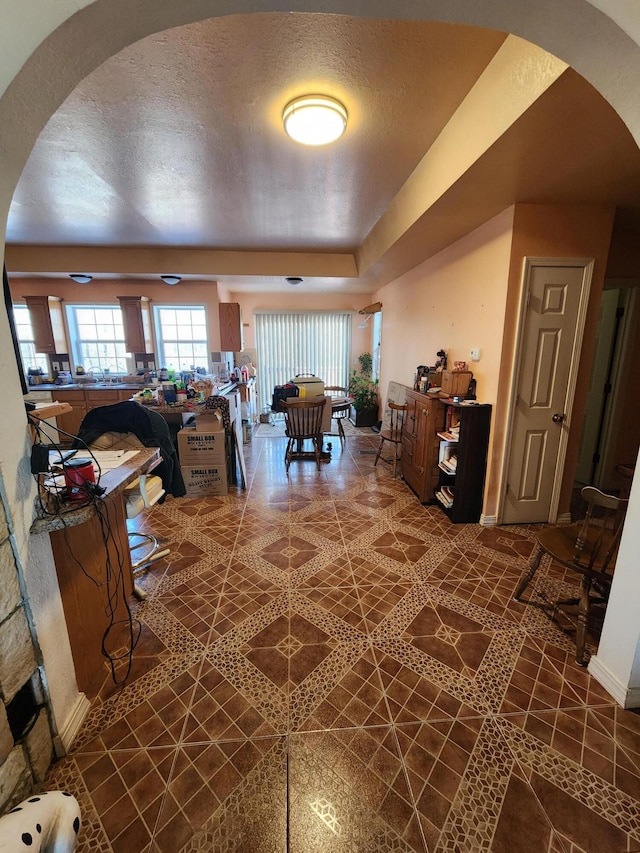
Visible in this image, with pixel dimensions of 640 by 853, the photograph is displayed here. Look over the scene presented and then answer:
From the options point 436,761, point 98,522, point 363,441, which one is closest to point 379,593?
point 436,761

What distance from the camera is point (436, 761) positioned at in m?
1.24

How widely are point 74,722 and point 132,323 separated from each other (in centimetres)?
569

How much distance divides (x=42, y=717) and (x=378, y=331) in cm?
674

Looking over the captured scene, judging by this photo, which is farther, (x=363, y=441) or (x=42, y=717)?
(x=363, y=441)

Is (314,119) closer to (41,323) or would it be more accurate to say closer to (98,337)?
(98,337)

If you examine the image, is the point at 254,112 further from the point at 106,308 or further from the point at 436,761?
the point at 106,308

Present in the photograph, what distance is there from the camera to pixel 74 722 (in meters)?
1.34

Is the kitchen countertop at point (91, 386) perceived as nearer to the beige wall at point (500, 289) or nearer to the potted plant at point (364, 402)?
the potted plant at point (364, 402)

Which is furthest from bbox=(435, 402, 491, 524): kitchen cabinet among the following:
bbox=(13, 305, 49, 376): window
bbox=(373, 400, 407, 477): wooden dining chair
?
bbox=(13, 305, 49, 376): window

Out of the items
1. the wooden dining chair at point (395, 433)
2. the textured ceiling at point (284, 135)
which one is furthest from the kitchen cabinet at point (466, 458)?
the textured ceiling at point (284, 135)

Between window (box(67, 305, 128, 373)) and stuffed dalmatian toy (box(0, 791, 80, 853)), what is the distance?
6267mm

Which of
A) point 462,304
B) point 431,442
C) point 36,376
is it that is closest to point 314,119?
point 462,304

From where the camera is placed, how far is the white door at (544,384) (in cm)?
252

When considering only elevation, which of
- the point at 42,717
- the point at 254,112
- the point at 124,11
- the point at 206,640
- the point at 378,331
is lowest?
the point at 206,640
